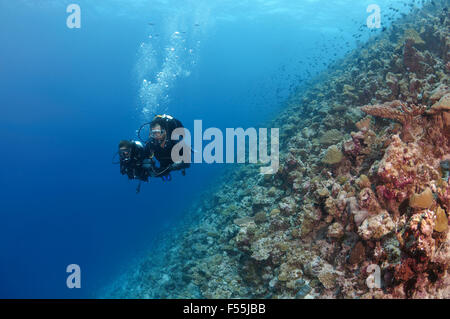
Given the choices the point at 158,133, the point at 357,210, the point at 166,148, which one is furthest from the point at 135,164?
the point at 357,210

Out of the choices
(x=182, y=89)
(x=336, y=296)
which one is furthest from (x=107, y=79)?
(x=336, y=296)

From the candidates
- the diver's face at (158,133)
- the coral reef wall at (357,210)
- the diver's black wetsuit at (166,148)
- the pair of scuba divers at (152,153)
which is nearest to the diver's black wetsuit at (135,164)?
the pair of scuba divers at (152,153)

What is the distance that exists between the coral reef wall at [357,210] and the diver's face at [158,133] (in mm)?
3468

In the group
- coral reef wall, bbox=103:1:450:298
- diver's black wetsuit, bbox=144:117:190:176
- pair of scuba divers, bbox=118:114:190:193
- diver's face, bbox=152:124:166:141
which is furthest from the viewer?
diver's black wetsuit, bbox=144:117:190:176

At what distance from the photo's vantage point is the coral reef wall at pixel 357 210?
Answer: 124 inches

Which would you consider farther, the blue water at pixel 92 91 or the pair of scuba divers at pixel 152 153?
the blue water at pixel 92 91

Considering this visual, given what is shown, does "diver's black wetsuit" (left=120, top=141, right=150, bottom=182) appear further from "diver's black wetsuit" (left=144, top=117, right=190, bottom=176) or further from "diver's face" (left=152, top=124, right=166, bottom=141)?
"diver's face" (left=152, top=124, right=166, bottom=141)

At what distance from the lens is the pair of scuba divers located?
7.18 m

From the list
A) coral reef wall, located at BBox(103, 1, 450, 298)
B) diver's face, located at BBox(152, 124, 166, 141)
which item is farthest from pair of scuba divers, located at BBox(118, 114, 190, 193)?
coral reef wall, located at BBox(103, 1, 450, 298)

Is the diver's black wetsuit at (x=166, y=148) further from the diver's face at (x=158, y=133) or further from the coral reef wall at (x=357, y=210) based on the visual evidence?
the coral reef wall at (x=357, y=210)

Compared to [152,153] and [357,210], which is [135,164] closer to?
[152,153]

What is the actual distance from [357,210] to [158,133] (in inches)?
219

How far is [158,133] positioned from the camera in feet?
24.1

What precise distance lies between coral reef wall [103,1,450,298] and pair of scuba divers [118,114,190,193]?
295cm
